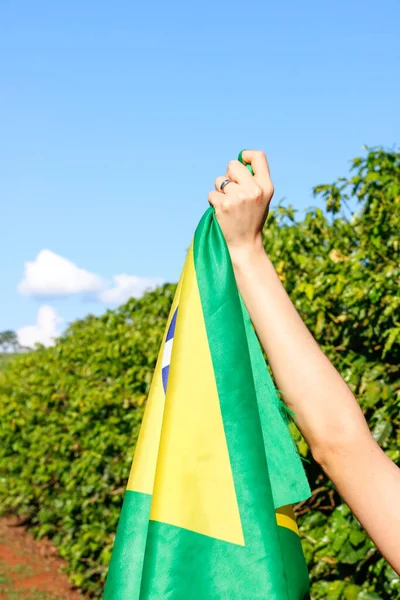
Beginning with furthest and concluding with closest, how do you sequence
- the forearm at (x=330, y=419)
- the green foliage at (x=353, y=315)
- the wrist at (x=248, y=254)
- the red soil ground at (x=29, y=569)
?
1. the red soil ground at (x=29, y=569)
2. the green foliage at (x=353, y=315)
3. the wrist at (x=248, y=254)
4. the forearm at (x=330, y=419)

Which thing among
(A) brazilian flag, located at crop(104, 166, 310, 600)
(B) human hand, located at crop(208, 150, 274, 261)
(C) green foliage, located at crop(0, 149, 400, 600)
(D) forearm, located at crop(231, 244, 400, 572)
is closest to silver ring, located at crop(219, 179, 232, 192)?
(B) human hand, located at crop(208, 150, 274, 261)

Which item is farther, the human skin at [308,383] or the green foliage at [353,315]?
the green foliage at [353,315]

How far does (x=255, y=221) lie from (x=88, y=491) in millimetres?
4745

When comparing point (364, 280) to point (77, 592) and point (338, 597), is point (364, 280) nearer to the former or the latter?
point (338, 597)

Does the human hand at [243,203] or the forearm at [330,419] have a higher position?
the human hand at [243,203]

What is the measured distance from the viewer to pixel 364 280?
138 inches

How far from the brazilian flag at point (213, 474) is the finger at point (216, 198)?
3.2 inches

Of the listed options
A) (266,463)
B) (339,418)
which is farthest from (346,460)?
(266,463)

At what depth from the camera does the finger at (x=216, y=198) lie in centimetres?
165

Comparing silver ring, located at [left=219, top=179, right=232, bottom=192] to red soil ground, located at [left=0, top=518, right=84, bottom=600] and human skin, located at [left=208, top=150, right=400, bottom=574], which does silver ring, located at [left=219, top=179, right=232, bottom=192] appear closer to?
human skin, located at [left=208, top=150, right=400, bottom=574]

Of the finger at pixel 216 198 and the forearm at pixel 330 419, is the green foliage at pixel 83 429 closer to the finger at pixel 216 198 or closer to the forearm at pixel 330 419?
the finger at pixel 216 198

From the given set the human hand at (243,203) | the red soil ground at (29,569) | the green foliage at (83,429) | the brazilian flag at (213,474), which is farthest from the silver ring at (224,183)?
the red soil ground at (29,569)

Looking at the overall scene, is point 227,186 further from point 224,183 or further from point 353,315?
point 353,315

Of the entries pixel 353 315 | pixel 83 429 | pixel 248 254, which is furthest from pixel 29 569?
pixel 248 254
